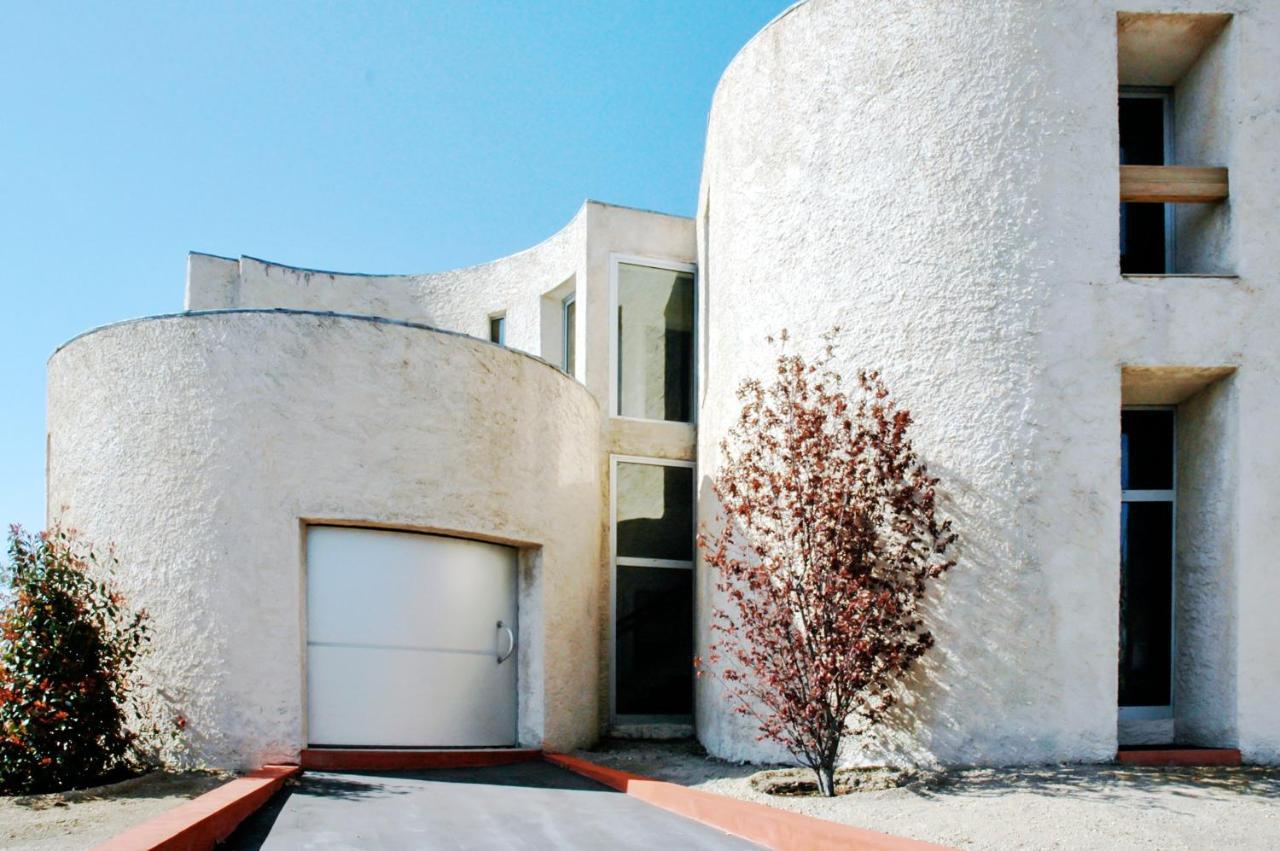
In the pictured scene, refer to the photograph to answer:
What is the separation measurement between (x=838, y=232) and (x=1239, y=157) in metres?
3.32

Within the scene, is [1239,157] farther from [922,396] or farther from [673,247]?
[673,247]

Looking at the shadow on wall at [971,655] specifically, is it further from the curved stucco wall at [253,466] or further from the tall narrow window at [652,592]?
the tall narrow window at [652,592]

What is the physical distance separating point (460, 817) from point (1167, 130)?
8.64 m

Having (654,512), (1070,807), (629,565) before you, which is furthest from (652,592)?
(1070,807)

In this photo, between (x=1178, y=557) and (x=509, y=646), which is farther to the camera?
(x=509, y=646)

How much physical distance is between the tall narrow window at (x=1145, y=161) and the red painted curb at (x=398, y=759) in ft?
23.7

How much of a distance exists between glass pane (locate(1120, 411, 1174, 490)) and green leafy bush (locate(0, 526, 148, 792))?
8372 mm

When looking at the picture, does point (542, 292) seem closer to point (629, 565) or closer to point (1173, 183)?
point (629, 565)

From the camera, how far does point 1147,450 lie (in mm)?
Answer: 10930

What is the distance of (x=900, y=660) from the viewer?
9.88 metres

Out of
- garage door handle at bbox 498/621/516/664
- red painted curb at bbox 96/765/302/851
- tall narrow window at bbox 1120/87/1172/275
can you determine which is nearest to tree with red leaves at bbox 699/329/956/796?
garage door handle at bbox 498/621/516/664

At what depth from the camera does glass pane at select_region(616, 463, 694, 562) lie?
14414mm

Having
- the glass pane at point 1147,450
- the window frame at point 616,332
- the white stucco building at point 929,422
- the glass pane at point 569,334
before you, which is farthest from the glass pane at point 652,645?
the glass pane at point 1147,450

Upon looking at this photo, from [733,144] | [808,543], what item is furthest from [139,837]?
[733,144]
